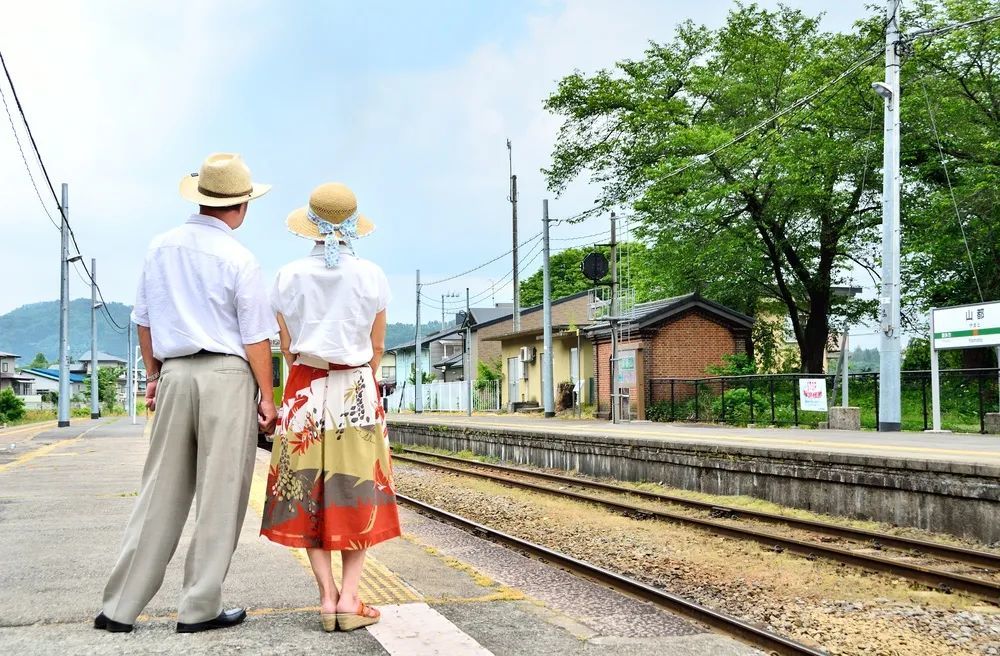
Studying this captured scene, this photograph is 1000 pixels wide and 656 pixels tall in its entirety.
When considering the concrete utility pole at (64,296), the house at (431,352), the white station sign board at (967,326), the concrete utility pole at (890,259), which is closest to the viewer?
the white station sign board at (967,326)

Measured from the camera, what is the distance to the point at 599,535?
30.5 feet

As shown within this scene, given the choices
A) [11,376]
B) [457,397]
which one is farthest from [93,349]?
[11,376]

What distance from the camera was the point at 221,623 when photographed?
3.88 meters

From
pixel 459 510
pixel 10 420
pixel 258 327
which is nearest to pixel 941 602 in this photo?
pixel 258 327

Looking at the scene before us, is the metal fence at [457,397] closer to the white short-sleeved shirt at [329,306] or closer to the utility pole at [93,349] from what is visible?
the utility pole at [93,349]

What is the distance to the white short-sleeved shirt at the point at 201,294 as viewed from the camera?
3816 millimetres

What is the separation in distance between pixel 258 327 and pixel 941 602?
4.84m

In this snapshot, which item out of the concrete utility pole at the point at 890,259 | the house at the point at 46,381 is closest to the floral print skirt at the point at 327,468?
the concrete utility pole at the point at 890,259

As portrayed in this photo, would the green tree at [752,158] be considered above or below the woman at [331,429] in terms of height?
above

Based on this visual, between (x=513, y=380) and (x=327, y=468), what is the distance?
39.7 m

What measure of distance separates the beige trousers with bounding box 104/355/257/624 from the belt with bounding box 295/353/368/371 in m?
0.26

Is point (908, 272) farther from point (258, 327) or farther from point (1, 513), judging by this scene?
point (258, 327)

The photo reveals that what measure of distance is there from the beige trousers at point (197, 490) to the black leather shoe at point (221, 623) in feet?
0.08

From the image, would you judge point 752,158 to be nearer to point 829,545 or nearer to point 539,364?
point 539,364
